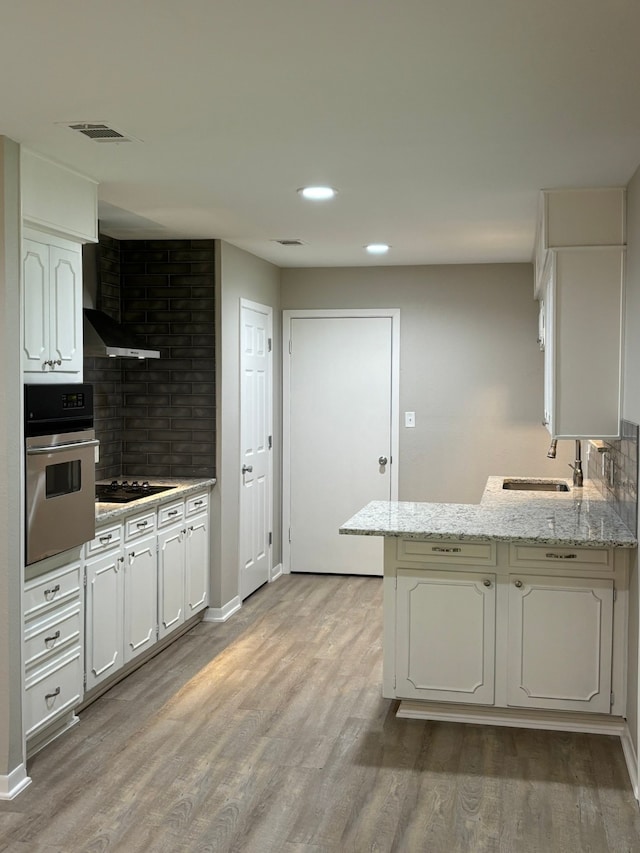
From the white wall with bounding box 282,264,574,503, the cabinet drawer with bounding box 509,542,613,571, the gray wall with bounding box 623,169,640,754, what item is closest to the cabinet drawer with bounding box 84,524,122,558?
the cabinet drawer with bounding box 509,542,613,571

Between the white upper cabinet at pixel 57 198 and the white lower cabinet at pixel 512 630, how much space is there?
1.93 m

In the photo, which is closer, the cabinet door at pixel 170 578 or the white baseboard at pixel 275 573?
the cabinet door at pixel 170 578

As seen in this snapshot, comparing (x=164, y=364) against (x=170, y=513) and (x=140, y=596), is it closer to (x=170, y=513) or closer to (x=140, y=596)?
(x=170, y=513)

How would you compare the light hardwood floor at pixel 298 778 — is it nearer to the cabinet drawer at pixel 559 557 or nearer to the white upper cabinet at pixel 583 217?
the cabinet drawer at pixel 559 557

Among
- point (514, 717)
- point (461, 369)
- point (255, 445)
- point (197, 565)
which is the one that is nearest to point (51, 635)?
point (197, 565)

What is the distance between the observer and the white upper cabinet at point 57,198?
10.8 ft

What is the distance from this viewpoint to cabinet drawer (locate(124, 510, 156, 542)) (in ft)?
14.3

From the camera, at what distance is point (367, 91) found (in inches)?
101

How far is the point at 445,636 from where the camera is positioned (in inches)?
150

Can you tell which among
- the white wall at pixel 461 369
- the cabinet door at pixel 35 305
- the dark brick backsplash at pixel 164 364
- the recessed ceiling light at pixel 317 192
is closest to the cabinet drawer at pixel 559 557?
the recessed ceiling light at pixel 317 192

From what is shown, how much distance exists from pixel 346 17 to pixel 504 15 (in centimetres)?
37

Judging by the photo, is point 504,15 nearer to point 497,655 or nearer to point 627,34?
point 627,34

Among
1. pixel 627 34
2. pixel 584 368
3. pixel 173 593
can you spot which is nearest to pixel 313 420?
pixel 173 593

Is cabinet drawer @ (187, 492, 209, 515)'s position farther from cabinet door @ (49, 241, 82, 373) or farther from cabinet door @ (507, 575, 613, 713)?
cabinet door @ (507, 575, 613, 713)
